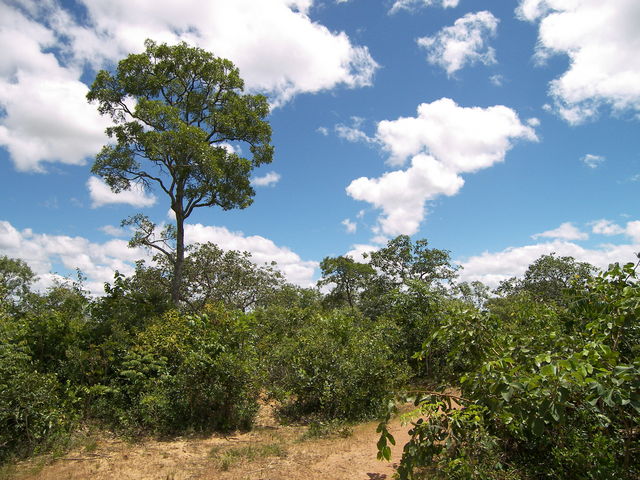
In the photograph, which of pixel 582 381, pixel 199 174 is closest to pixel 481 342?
pixel 582 381

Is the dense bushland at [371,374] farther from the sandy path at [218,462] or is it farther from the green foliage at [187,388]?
the sandy path at [218,462]

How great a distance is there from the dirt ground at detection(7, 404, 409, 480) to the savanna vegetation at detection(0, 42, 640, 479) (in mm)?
650

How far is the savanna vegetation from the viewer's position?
3004 mm

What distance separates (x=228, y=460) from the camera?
6.18 meters

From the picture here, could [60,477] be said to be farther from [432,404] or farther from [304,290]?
[304,290]

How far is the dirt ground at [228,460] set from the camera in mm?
5656

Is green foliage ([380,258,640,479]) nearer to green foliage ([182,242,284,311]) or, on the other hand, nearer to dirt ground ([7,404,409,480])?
dirt ground ([7,404,409,480])

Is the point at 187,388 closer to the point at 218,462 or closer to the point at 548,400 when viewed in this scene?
the point at 218,462

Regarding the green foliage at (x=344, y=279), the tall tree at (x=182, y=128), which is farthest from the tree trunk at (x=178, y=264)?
the green foliage at (x=344, y=279)

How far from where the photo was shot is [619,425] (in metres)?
3.32

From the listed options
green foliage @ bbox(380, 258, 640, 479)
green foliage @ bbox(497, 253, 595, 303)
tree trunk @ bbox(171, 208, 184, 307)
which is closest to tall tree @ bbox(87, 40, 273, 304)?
tree trunk @ bbox(171, 208, 184, 307)

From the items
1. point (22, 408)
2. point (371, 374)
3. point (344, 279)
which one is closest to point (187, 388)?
point (22, 408)

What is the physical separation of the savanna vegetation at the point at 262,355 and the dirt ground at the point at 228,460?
0.65 metres

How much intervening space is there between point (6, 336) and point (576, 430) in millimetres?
8491
